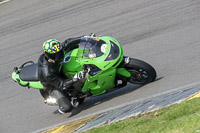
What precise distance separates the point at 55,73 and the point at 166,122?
2.85 meters

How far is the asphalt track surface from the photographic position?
8.73 m

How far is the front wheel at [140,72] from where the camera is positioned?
26.7ft

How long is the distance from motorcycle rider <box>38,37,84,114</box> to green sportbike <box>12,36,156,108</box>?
17 centimetres

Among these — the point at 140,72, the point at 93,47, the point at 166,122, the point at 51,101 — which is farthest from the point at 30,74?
the point at 166,122

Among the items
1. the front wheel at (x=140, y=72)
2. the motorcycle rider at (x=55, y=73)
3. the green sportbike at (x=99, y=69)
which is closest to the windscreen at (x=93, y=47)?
the green sportbike at (x=99, y=69)

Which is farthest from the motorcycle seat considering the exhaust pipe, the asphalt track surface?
the asphalt track surface

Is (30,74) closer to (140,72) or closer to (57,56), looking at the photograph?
(57,56)

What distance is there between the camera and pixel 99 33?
12.7 m

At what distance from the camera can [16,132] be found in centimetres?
854

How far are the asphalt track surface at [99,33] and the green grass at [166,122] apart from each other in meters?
1.49

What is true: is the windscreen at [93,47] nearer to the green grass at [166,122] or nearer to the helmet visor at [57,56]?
the helmet visor at [57,56]

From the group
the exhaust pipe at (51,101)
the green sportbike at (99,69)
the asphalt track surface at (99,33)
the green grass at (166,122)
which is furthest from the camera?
the asphalt track surface at (99,33)

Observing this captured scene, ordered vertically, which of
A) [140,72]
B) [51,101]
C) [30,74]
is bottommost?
[51,101]

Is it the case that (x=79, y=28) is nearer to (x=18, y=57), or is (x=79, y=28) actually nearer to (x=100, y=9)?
(x=100, y=9)
